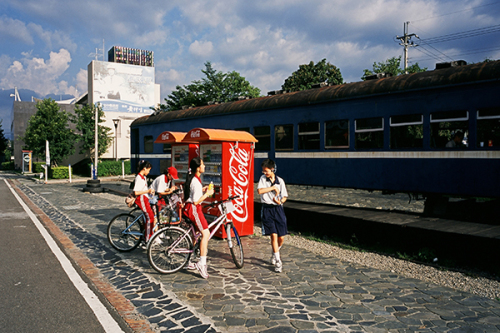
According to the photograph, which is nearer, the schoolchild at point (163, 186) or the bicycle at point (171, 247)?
the bicycle at point (171, 247)

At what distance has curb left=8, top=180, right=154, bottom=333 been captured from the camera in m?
4.56

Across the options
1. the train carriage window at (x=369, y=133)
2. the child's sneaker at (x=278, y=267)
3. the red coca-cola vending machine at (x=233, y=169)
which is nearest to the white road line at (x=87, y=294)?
the child's sneaker at (x=278, y=267)

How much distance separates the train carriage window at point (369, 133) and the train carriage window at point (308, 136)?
1350mm

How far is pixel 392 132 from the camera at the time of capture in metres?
10.2

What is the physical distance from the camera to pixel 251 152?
995 centimetres

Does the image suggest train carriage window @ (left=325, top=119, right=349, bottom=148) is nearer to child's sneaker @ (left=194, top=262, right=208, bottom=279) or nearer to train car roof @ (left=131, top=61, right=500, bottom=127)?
train car roof @ (left=131, top=61, right=500, bottom=127)

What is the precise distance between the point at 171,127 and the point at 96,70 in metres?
38.7

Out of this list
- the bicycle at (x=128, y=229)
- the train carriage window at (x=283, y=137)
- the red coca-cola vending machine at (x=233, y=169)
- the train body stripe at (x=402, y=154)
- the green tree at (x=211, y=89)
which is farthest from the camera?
the green tree at (x=211, y=89)

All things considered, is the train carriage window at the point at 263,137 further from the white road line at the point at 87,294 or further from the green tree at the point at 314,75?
the green tree at the point at 314,75

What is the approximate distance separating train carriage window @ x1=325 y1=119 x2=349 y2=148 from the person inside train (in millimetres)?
2792

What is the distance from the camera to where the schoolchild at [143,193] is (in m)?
7.52

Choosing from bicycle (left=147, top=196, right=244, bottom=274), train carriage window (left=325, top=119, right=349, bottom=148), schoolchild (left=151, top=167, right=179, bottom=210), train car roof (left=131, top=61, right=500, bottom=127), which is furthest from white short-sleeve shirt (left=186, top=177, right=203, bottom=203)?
train car roof (left=131, top=61, right=500, bottom=127)

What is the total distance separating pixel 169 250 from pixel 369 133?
22.0 ft

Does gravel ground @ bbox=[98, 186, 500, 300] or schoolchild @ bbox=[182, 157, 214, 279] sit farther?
schoolchild @ bbox=[182, 157, 214, 279]
